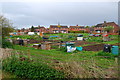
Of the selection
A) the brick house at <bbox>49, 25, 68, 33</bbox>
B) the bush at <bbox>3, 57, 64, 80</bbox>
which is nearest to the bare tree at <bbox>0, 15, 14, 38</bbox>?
the bush at <bbox>3, 57, 64, 80</bbox>

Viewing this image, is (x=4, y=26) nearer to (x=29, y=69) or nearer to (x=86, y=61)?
(x=29, y=69)

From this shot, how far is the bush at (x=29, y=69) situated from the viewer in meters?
4.44

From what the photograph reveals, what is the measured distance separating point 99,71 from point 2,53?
224 inches

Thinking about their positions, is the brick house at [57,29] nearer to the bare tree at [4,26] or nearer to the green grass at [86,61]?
the bare tree at [4,26]

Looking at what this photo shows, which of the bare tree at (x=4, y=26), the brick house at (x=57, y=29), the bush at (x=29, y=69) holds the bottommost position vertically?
the bush at (x=29, y=69)

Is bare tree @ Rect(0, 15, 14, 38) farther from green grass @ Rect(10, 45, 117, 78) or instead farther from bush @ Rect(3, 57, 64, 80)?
bush @ Rect(3, 57, 64, 80)

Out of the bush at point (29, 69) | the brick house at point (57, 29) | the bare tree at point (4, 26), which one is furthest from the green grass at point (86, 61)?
the brick house at point (57, 29)

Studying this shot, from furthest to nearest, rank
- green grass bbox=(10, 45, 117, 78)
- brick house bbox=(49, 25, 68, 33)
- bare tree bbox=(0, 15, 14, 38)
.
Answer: brick house bbox=(49, 25, 68, 33) < bare tree bbox=(0, 15, 14, 38) < green grass bbox=(10, 45, 117, 78)

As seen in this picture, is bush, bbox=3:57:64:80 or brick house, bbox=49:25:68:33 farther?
brick house, bbox=49:25:68:33

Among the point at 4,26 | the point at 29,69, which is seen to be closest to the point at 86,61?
the point at 29,69

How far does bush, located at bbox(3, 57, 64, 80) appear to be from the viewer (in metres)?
4.44

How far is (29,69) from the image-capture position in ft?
16.1

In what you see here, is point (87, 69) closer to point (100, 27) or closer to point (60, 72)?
point (60, 72)

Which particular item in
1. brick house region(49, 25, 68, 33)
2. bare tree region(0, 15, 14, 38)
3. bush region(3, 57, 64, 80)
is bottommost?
bush region(3, 57, 64, 80)
